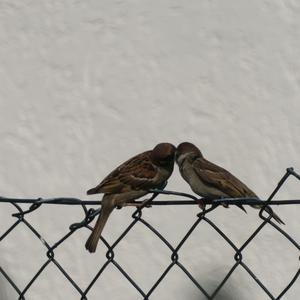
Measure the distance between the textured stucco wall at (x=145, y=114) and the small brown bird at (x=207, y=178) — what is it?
27.2 inches

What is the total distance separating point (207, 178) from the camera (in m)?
2.04

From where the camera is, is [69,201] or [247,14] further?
[247,14]

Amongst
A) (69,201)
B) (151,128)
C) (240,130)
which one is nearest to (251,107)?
(240,130)

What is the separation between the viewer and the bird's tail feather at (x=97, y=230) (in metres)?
1.83

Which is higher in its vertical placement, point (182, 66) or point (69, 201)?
point (182, 66)

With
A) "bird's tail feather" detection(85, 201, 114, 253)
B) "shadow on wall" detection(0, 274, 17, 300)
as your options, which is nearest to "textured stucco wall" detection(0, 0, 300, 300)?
"shadow on wall" detection(0, 274, 17, 300)

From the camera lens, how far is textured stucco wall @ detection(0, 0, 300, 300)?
9.36ft

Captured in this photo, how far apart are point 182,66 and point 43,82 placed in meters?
0.35

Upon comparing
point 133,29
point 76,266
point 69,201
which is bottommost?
point 69,201

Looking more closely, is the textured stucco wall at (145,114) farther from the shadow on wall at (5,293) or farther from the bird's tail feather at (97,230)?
the bird's tail feather at (97,230)

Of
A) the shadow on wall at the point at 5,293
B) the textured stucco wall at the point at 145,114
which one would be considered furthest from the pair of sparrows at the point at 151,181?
the shadow on wall at the point at 5,293

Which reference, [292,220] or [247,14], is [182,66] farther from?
[292,220]

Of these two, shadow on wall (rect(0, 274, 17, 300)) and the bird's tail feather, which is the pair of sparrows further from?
shadow on wall (rect(0, 274, 17, 300))

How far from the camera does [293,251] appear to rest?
285cm
